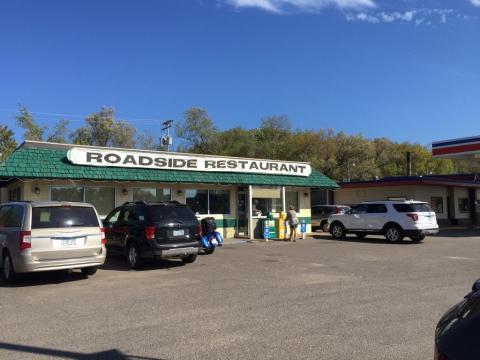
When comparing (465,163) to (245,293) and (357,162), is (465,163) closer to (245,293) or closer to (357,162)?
(357,162)

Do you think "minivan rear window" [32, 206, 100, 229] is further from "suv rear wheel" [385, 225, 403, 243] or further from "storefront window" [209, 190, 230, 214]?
"suv rear wheel" [385, 225, 403, 243]

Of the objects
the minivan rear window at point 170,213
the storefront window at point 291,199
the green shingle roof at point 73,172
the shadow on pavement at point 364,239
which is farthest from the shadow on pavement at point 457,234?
the minivan rear window at point 170,213

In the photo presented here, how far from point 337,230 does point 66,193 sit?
511 inches

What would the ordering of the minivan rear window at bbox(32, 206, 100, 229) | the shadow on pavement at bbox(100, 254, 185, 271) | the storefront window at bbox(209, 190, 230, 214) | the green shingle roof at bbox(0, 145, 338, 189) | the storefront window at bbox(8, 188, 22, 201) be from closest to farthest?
1. the minivan rear window at bbox(32, 206, 100, 229)
2. the shadow on pavement at bbox(100, 254, 185, 271)
3. the green shingle roof at bbox(0, 145, 338, 189)
4. the storefront window at bbox(8, 188, 22, 201)
5. the storefront window at bbox(209, 190, 230, 214)

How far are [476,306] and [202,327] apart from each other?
4.53 metres

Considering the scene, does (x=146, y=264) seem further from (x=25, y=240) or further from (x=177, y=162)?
(x=177, y=162)

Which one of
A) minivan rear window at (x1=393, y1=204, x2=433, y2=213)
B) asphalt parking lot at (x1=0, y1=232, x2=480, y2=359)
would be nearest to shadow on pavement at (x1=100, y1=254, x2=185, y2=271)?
asphalt parking lot at (x1=0, y1=232, x2=480, y2=359)

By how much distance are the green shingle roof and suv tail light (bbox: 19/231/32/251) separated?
21.7 feet

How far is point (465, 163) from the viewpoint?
89.5 meters

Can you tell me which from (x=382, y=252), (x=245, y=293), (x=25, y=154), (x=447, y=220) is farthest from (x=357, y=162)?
(x=245, y=293)

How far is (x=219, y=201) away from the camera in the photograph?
22188mm

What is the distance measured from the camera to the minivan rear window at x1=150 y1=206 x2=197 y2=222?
12.7m

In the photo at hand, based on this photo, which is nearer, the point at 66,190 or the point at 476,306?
the point at 476,306

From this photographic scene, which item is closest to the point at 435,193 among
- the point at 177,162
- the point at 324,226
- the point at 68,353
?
the point at 324,226
